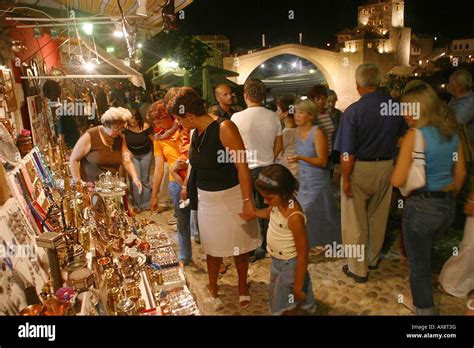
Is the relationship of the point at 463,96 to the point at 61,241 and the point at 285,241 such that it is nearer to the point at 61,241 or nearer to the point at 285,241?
the point at 285,241

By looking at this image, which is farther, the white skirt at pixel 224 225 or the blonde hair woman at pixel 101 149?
the blonde hair woman at pixel 101 149

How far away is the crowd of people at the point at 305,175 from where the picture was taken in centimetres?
236

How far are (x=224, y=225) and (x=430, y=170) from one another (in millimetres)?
1568

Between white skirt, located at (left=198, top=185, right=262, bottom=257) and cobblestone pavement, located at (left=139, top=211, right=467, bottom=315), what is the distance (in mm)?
555

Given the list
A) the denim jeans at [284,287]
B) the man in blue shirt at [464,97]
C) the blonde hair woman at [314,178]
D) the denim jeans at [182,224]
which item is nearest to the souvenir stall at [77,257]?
the denim jeans at [182,224]

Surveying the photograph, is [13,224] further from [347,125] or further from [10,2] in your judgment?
[10,2]

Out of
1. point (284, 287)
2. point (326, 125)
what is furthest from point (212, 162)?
point (326, 125)

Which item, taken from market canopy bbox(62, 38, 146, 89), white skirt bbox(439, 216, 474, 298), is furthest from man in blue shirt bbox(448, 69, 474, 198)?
market canopy bbox(62, 38, 146, 89)

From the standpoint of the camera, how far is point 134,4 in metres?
5.32

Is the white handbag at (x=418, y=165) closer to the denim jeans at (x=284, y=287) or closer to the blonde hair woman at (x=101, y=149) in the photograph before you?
the denim jeans at (x=284, y=287)

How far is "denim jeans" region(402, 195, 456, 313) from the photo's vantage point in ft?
7.86

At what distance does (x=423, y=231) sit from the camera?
7.96 ft

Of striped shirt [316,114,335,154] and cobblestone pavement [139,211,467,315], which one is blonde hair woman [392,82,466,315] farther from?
Answer: striped shirt [316,114,335,154]
